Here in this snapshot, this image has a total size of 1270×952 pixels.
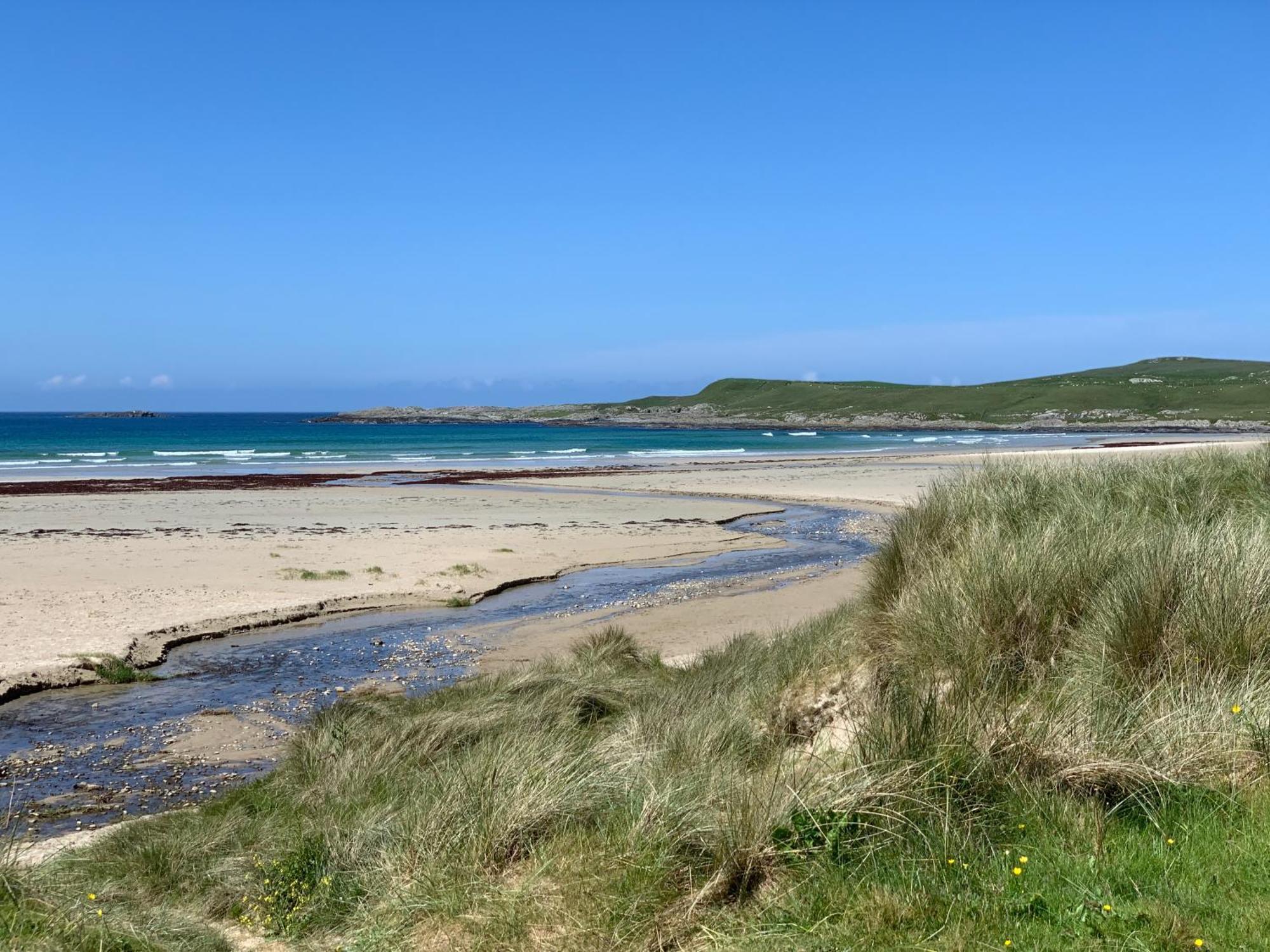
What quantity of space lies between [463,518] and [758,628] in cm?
1499

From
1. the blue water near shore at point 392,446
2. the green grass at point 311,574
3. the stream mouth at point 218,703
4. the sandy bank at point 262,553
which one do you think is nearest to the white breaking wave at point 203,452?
A: the blue water near shore at point 392,446

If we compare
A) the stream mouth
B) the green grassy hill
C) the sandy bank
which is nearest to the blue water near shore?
the sandy bank

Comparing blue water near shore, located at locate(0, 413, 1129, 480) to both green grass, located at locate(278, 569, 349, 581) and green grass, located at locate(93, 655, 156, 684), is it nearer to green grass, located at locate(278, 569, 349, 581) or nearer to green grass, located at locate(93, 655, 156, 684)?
green grass, located at locate(278, 569, 349, 581)

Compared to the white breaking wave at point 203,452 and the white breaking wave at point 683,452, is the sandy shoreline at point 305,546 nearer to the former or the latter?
the white breaking wave at point 203,452

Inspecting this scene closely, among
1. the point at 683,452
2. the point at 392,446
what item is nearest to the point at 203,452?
the point at 392,446

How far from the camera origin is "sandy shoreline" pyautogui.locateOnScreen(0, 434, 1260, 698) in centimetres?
1247

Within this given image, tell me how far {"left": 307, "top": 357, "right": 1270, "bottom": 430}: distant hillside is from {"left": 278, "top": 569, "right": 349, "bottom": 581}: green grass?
304 ft

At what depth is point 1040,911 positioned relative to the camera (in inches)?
145

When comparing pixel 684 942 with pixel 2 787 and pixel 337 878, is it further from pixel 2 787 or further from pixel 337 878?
pixel 2 787

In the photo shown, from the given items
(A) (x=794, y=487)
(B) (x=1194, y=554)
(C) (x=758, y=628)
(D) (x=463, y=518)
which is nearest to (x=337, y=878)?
(B) (x=1194, y=554)

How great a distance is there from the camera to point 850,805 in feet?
14.4

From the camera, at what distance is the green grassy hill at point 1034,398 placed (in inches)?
4461

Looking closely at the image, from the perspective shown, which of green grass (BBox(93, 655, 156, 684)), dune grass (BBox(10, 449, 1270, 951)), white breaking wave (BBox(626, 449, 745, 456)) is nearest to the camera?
dune grass (BBox(10, 449, 1270, 951))

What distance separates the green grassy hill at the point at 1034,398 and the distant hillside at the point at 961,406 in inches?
10.2
